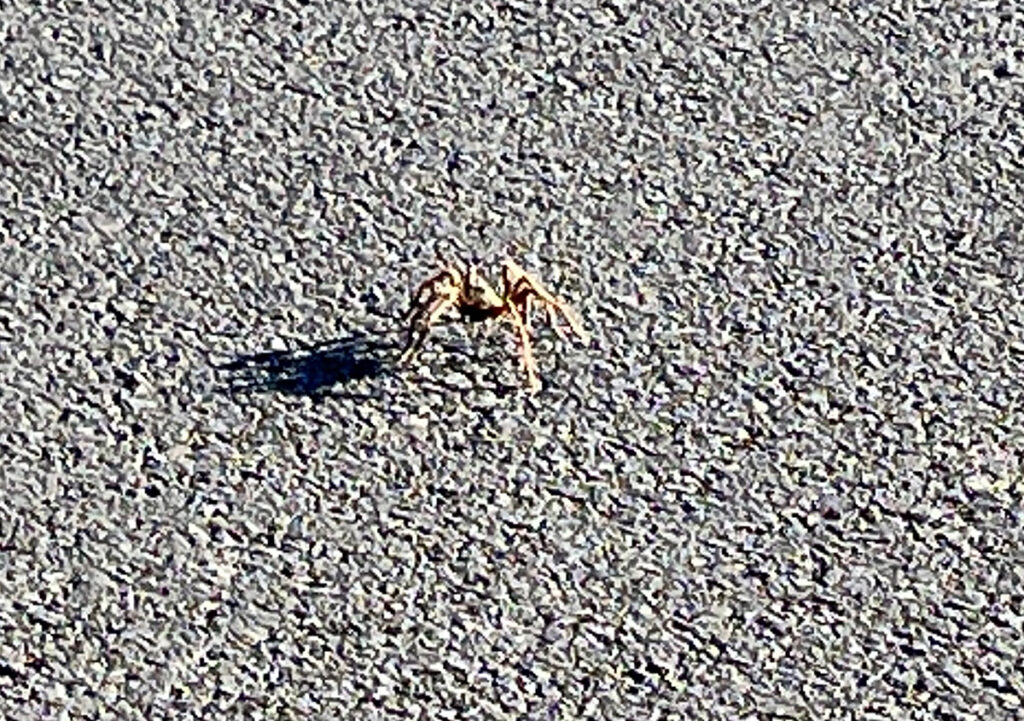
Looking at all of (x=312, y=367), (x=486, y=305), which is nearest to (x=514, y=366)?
(x=486, y=305)

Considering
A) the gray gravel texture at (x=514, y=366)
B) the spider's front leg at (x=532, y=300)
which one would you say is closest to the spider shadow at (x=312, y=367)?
the gray gravel texture at (x=514, y=366)

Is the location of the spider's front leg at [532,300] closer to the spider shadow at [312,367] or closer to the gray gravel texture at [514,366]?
the gray gravel texture at [514,366]

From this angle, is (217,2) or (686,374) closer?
(686,374)

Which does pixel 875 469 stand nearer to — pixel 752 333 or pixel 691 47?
pixel 752 333

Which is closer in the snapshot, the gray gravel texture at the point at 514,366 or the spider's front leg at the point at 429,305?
the gray gravel texture at the point at 514,366

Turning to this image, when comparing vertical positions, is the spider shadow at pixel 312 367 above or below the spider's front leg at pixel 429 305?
below

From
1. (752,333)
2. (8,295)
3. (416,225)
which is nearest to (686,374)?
(752,333)

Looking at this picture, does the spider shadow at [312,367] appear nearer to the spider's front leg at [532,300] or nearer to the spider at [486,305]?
the spider at [486,305]

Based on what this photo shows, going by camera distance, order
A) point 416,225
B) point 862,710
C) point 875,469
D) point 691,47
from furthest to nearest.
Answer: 1. point 691,47
2. point 416,225
3. point 875,469
4. point 862,710
